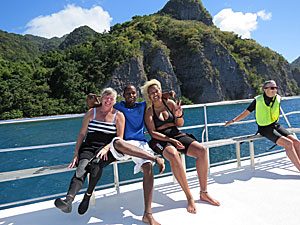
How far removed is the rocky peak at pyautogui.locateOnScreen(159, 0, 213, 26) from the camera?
76.7 meters

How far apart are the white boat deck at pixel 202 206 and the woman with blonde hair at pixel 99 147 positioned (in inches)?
10.6

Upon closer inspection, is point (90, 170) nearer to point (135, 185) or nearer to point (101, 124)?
point (101, 124)

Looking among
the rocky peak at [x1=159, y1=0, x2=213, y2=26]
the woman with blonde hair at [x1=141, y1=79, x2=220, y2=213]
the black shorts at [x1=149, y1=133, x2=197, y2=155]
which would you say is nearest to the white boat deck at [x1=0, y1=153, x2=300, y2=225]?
the woman with blonde hair at [x1=141, y1=79, x2=220, y2=213]

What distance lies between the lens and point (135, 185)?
256cm

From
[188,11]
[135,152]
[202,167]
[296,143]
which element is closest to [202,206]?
[202,167]

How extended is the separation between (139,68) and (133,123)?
45.5m

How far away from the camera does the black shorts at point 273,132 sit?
2.73 meters

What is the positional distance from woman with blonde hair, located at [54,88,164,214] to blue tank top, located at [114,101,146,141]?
0.23 ft

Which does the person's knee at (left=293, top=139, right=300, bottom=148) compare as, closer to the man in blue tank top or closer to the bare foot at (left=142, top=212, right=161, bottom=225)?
the man in blue tank top

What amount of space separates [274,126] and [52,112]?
126 feet


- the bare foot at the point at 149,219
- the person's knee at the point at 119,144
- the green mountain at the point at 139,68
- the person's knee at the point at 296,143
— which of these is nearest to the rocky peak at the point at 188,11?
the green mountain at the point at 139,68

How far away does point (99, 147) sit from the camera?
6.89 feet

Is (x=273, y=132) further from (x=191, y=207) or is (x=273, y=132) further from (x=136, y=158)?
(x=136, y=158)

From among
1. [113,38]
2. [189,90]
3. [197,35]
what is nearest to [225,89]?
[189,90]
